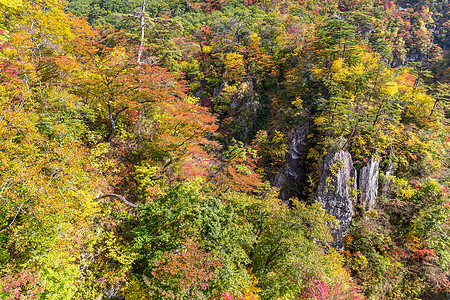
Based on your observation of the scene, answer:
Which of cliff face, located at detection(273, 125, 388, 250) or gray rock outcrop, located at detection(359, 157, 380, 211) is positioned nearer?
cliff face, located at detection(273, 125, 388, 250)

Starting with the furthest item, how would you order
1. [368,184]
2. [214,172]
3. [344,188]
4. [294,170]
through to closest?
[294,170] → [368,184] → [344,188] → [214,172]

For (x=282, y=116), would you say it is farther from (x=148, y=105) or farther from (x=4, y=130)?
(x=4, y=130)

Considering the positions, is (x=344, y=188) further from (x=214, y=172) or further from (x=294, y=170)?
(x=214, y=172)

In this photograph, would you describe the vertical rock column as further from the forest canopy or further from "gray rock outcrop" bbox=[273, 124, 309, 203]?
"gray rock outcrop" bbox=[273, 124, 309, 203]

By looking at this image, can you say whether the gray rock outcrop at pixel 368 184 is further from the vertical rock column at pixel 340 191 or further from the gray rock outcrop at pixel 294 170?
the gray rock outcrop at pixel 294 170

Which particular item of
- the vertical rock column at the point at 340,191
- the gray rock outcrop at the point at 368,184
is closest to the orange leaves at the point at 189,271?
the vertical rock column at the point at 340,191

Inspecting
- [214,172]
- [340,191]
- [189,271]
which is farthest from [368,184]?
[189,271]

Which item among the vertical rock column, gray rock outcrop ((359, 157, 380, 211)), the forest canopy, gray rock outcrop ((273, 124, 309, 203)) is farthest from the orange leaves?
gray rock outcrop ((359, 157, 380, 211))
